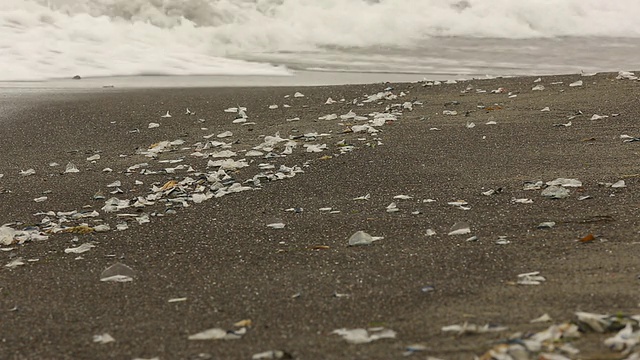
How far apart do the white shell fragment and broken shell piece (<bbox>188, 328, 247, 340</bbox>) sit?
35 cm

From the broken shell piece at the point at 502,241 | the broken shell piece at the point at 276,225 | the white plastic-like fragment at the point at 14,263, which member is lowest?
the white plastic-like fragment at the point at 14,263

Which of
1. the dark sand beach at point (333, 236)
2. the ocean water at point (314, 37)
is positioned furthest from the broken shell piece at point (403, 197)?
the ocean water at point (314, 37)

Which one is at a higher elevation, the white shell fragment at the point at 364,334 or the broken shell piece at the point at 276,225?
the broken shell piece at the point at 276,225

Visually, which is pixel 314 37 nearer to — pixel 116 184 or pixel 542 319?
pixel 116 184

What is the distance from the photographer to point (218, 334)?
10.7 ft

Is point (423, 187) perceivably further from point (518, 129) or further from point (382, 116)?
point (382, 116)

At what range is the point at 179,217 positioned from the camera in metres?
5.09

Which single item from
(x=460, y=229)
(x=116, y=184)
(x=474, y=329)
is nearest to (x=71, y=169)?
(x=116, y=184)

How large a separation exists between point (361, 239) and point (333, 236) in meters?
0.23

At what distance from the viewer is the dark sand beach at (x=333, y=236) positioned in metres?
3.30

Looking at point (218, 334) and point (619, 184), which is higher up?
point (619, 184)

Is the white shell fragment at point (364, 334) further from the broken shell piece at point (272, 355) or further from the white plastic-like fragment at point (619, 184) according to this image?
the white plastic-like fragment at point (619, 184)

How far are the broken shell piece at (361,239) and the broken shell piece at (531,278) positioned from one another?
35.4 inches

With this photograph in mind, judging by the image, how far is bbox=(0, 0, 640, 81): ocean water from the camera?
1173 centimetres
